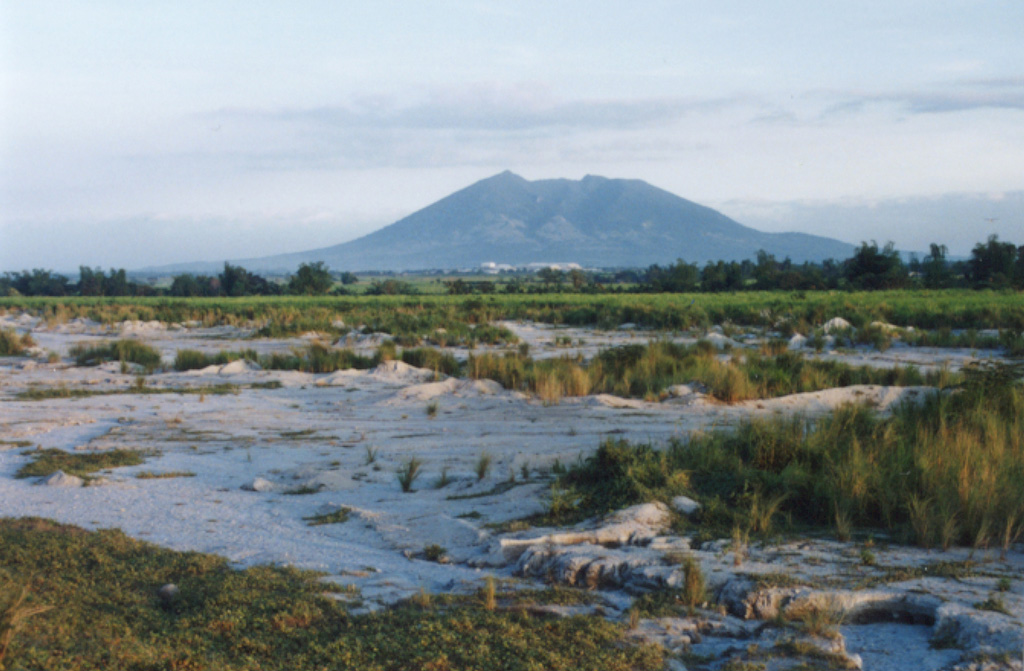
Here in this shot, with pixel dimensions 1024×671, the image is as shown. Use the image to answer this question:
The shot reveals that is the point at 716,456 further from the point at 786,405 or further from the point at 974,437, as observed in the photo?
→ the point at 786,405

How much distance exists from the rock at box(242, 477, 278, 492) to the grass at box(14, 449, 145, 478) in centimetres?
181

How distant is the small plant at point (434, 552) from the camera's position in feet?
20.7

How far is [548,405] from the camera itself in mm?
14023

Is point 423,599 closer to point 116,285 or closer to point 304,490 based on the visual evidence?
point 304,490

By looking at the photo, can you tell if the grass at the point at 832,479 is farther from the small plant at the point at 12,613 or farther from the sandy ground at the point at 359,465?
the small plant at the point at 12,613

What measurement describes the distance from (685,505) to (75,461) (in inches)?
279

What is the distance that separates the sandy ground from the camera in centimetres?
583

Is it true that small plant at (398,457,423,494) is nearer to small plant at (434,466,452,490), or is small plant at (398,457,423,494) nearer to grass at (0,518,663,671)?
small plant at (434,466,452,490)

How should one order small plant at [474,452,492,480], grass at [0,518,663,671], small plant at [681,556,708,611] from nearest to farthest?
1. grass at [0,518,663,671]
2. small plant at [681,556,708,611]
3. small plant at [474,452,492,480]

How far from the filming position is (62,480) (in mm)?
8398

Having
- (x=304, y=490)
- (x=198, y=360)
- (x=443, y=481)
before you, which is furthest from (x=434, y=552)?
(x=198, y=360)

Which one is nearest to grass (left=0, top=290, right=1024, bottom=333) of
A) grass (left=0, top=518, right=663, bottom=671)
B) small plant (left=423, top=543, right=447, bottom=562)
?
small plant (left=423, top=543, right=447, bottom=562)

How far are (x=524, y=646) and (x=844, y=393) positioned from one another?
439 inches

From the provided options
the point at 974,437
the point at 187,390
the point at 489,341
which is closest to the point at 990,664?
the point at 974,437
